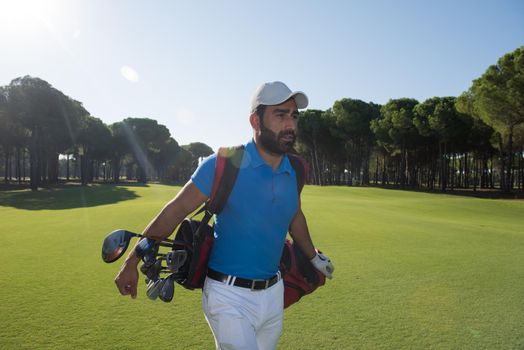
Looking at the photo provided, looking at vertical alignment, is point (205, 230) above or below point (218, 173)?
below

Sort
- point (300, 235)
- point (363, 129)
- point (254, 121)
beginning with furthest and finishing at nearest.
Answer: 1. point (363, 129)
2. point (300, 235)
3. point (254, 121)

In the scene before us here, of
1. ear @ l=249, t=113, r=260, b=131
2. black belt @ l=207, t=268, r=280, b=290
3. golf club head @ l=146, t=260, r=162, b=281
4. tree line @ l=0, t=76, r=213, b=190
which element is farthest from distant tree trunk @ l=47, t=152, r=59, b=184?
black belt @ l=207, t=268, r=280, b=290

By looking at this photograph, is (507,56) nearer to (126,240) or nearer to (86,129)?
(126,240)

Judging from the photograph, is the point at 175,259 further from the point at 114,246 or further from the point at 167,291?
the point at 114,246

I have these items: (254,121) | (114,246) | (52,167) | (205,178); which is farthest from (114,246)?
(52,167)

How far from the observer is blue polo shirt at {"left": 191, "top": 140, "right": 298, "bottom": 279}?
285 cm

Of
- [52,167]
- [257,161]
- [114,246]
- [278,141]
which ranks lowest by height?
[114,246]

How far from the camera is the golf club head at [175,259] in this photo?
2.76 metres

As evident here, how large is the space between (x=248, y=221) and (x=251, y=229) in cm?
6

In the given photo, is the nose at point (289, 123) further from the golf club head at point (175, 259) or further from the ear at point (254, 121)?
the golf club head at point (175, 259)

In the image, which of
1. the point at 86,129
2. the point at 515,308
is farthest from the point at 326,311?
the point at 86,129

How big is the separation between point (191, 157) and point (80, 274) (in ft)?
414

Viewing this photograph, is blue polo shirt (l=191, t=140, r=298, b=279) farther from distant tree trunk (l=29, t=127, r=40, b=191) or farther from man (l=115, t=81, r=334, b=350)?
distant tree trunk (l=29, t=127, r=40, b=191)

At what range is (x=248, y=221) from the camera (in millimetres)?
2863
